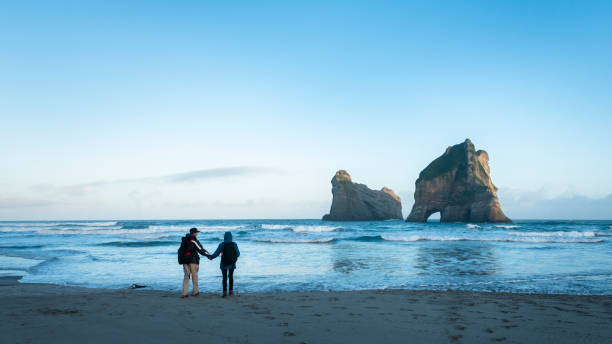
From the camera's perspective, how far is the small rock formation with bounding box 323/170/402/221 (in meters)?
97.2

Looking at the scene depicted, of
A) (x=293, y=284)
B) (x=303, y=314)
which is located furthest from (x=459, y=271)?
(x=303, y=314)

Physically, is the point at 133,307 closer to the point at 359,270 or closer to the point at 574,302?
the point at 359,270

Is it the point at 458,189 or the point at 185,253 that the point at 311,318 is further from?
the point at 458,189

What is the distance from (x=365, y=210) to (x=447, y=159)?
27795 mm

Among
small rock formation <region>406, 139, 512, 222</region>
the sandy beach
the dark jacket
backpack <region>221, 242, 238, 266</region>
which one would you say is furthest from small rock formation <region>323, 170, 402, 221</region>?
the sandy beach

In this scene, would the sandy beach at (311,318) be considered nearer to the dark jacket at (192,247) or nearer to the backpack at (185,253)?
the backpack at (185,253)

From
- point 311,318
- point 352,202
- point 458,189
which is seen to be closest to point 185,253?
point 311,318

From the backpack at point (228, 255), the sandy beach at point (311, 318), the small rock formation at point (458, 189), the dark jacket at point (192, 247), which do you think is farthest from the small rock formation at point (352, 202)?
the sandy beach at point (311, 318)

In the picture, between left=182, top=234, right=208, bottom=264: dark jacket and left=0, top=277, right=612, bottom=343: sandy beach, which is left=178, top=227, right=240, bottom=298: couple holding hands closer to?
left=182, top=234, right=208, bottom=264: dark jacket

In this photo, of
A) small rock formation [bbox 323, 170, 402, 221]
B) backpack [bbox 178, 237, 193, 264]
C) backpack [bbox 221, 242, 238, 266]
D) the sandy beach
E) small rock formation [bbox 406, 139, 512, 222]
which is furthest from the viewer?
small rock formation [bbox 323, 170, 402, 221]

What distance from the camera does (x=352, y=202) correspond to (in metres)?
97.2

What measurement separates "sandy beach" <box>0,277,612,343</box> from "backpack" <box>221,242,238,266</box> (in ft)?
3.08

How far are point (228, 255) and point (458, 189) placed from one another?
243ft

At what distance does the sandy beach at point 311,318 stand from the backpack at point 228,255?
94 centimetres
